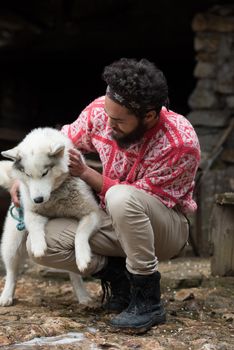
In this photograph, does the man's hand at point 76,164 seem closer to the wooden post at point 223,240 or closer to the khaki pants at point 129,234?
the khaki pants at point 129,234

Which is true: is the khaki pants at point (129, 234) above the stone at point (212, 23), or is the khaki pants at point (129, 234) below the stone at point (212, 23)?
below

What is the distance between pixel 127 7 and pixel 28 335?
5.64 meters

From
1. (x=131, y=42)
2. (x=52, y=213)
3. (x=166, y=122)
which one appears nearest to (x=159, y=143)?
(x=166, y=122)

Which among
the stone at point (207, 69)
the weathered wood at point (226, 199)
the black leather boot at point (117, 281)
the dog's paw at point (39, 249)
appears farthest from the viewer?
the stone at point (207, 69)

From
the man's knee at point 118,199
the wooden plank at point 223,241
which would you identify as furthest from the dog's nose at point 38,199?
the wooden plank at point 223,241

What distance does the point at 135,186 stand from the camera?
14.2ft

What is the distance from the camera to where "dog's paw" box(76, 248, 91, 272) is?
432 cm

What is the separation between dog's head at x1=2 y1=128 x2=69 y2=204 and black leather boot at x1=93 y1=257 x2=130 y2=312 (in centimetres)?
65

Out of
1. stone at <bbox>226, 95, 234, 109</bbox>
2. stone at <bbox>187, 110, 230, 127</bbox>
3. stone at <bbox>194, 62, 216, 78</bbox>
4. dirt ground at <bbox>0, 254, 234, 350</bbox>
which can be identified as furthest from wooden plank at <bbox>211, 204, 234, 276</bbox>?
stone at <bbox>194, 62, 216, 78</bbox>

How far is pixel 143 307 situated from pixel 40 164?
1.03 metres

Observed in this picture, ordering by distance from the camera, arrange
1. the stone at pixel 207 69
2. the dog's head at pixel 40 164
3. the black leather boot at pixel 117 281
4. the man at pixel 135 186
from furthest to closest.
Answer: the stone at pixel 207 69, the black leather boot at pixel 117 281, the dog's head at pixel 40 164, the man at pixel 135 186

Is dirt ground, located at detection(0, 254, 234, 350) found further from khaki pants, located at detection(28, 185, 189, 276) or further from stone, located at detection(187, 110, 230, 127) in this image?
stone, located at detection(187, 110, 230, 127)

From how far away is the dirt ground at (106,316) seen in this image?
398cm

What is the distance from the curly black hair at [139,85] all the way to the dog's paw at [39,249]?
0.98m
